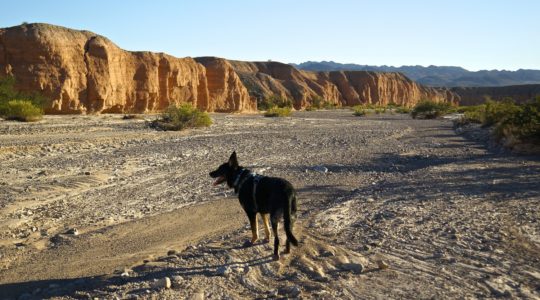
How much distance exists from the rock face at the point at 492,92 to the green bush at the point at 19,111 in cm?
11939

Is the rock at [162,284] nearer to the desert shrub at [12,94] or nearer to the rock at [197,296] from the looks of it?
the rock at [197,296]

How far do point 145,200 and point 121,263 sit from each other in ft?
12.2

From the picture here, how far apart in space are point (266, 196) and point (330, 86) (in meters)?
122

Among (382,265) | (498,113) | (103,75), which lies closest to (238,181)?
(382,265)

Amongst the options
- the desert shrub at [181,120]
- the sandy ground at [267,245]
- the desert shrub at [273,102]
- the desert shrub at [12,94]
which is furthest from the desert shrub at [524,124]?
the desert shrub at [273,102]

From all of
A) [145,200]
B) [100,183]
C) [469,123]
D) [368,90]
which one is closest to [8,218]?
[145,200]

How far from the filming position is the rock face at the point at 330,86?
105312 mm

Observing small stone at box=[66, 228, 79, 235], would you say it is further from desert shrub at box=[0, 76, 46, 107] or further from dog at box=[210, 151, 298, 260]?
desert shrub at box=[0, 76, 46, 107]

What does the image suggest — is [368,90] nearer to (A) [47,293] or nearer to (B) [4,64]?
(B) [4,64]

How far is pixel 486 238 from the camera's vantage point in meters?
6.50

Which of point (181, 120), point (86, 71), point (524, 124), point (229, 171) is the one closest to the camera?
point (229, 171)

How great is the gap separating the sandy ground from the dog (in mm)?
343

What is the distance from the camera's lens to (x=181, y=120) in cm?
3041

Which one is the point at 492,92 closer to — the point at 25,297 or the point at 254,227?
the point at 254,227
